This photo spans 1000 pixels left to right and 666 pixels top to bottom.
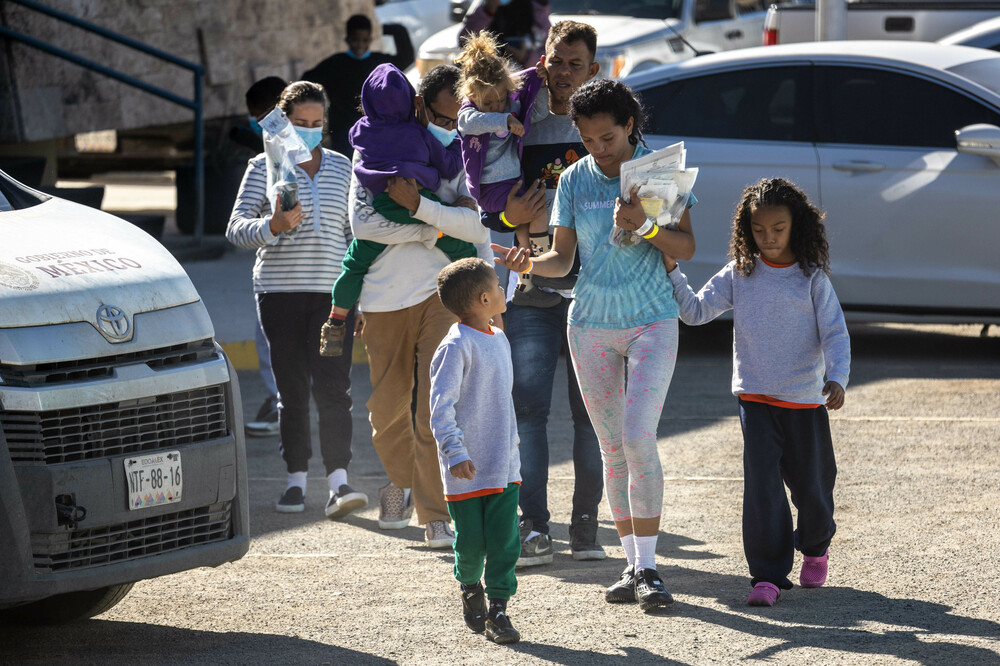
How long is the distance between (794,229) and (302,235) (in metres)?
2.35

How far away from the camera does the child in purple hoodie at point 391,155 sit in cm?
586

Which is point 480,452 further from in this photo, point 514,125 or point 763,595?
point 514,125

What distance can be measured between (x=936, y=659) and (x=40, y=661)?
2719 mm

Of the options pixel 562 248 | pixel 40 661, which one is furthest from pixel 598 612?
pixel 40 661

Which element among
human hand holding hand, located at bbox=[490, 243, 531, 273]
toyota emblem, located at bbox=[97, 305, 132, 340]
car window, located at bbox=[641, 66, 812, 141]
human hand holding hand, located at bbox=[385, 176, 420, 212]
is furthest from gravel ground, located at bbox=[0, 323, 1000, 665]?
car window, located at bbox=[641, 66, 812, 141]

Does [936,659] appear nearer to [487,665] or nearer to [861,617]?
[861,617]

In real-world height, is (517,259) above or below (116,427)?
above

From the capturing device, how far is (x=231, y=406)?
4.82 meters

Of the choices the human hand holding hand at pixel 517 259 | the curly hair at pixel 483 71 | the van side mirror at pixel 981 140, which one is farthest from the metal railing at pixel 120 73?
the human hand holding hand at pixel 517 259

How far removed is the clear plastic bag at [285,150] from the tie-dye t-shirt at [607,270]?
5.03 feet

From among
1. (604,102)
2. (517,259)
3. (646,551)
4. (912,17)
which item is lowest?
(646,551)

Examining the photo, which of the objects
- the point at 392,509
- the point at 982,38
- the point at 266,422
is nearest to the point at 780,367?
the point at 392,509

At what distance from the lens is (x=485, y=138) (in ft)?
18.4

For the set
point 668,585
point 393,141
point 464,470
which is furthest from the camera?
point 393,141
